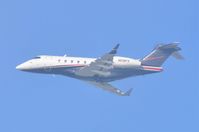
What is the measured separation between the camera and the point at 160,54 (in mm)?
113062

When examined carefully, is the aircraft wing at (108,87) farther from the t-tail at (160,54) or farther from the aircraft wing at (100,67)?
the t-tail at (160,54)

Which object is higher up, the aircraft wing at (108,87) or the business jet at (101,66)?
the business jet at (101,66)

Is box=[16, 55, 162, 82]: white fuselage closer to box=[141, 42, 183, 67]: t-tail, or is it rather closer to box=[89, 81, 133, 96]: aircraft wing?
box=[141, 42, 183, 67]: t-tail

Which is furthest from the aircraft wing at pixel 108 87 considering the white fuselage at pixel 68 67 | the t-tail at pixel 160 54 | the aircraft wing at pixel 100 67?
the t-tail at pixel 160 54

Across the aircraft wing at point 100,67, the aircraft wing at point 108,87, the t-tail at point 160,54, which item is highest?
the t-tail at point 160,54

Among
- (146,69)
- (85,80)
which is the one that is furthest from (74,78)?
(146,69)

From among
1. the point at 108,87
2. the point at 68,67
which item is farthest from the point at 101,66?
the point at 108,87

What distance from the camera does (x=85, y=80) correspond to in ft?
371

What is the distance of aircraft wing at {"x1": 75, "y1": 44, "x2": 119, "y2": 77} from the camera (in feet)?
352

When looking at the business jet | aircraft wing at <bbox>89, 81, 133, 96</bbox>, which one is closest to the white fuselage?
the business jet

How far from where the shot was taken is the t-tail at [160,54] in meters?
112

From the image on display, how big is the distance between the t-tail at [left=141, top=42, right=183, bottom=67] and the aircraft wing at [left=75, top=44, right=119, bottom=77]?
179 inches

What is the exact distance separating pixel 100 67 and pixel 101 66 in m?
0.35

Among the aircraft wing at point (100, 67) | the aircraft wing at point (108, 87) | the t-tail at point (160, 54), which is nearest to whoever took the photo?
the aircraft wing at point (100, 67)
